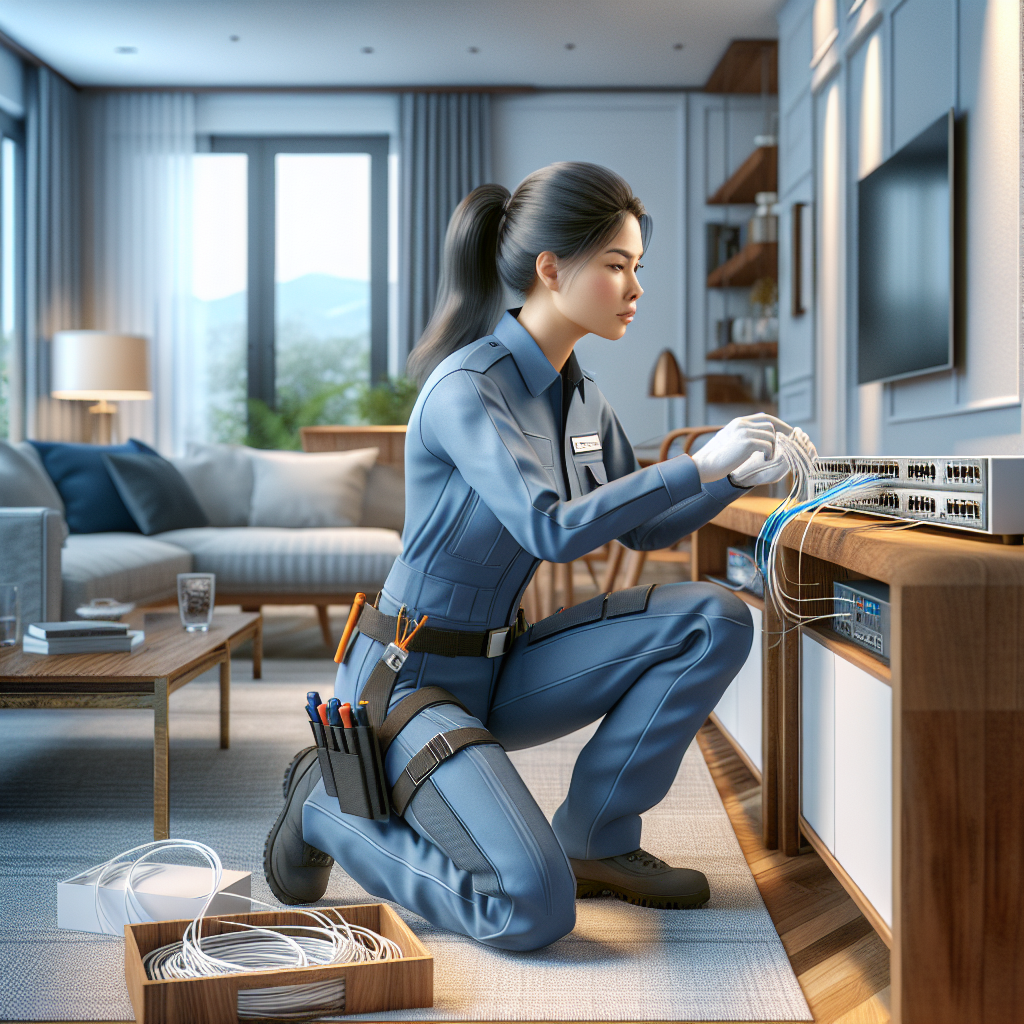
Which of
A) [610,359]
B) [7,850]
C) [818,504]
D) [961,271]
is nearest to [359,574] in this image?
[7,850]

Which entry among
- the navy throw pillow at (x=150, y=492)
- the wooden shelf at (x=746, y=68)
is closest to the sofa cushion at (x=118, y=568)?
the navy throw pillow at (x=150, y=492)

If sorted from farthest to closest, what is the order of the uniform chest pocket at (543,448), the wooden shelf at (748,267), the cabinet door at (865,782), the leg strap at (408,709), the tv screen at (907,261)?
the wooden shelf at (748,267)
the tv screen at (907,261)
the uniform chest pocket at (543,448)
the leg strap at (408,709)
the cabinet door at (865,782)

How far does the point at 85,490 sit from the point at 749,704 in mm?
2753

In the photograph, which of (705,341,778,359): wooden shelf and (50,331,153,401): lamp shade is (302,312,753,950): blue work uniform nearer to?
(705,341,778,359): wooden shelf

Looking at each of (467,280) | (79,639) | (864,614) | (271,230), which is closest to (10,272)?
(271,230)

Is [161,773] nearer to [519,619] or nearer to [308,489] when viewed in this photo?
[519,619]

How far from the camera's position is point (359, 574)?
3455 mm

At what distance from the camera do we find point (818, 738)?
4.68 ft

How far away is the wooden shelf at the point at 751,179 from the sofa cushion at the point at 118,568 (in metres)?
3.54

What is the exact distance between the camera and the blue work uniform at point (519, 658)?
4.01 ft

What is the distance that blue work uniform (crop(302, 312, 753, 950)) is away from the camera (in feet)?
4.01

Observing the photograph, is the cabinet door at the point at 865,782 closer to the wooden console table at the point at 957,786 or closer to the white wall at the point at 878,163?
the wooden console table at the point at 957,786

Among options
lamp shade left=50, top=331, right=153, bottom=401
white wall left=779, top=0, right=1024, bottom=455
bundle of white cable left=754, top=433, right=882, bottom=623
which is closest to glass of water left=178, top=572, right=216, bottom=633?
bundle of white cable left=754, top=433, right=882, bottom=623

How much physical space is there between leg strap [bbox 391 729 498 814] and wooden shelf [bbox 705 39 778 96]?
5005 millimetres
